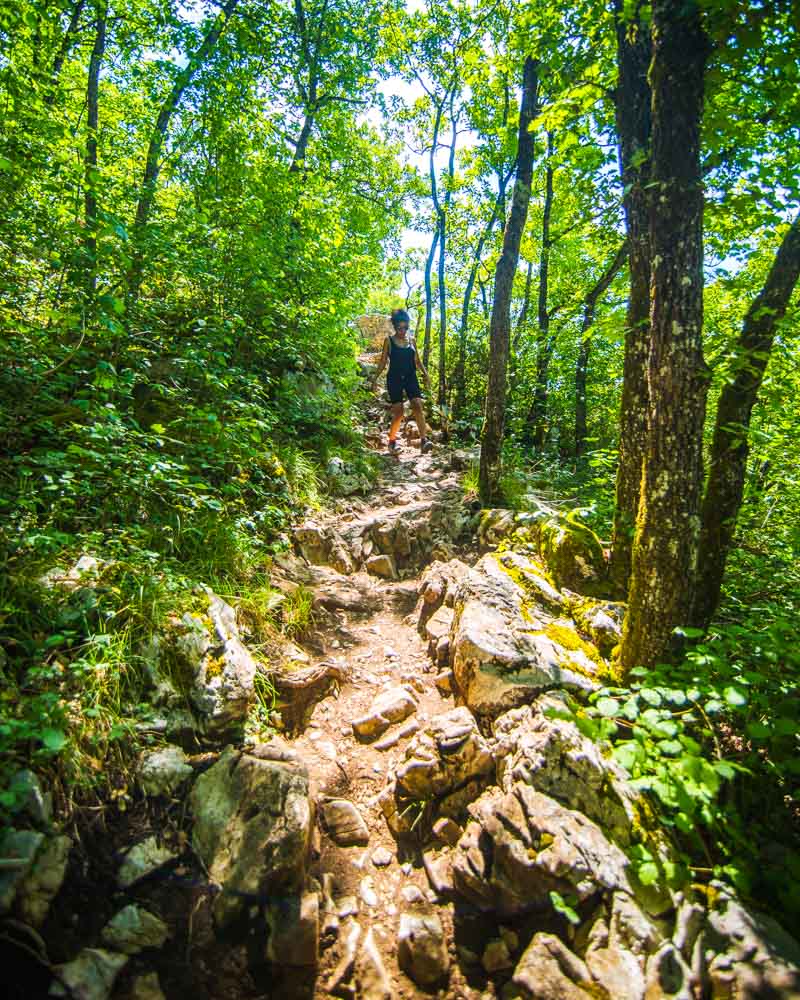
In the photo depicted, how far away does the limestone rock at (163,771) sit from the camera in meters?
2.45

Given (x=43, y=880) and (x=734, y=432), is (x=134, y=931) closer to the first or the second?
(x=43, y=880)

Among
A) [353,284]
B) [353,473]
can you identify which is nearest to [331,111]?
[353,284]

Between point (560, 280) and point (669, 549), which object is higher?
point (560, 280)

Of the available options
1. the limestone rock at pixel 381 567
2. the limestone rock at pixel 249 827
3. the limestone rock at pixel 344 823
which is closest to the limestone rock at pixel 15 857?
the limestone rock at pixel 249 827

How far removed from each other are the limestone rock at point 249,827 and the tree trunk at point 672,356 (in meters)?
2.62

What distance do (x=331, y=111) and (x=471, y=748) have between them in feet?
56.8

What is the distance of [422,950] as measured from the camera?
2205mm

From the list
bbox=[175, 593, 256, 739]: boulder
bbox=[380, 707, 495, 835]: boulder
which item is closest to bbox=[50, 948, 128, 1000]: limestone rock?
bbox=[175, 593, 256, 739]: boulder

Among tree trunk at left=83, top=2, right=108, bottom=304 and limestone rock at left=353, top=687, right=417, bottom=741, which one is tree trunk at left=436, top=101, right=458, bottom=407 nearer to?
tree trunk at left=83, top=2, right=108, bottom=304

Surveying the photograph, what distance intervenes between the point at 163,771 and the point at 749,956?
9.95 feet

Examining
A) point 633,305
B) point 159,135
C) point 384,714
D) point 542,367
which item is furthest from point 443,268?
point 384,714

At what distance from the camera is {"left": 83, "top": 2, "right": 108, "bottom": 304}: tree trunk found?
11.4 feet

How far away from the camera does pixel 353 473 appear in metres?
8.03

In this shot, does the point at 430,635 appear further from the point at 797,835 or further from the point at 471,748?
the point at 797,835
